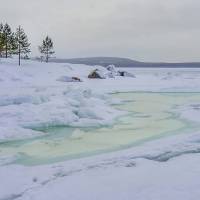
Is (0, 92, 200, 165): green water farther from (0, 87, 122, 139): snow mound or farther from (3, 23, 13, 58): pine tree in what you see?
(3, 23, 13, 58): pine tree

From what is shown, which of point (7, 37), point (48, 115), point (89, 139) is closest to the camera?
point (89, 139)

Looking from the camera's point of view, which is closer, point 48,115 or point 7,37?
point 48,115

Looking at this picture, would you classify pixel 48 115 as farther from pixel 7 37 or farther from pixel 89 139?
pixel 7 37

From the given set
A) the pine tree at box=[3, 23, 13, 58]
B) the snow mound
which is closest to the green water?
the snow mound

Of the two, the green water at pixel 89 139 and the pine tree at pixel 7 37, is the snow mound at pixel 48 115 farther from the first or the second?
the pine tree at pixel 7 37

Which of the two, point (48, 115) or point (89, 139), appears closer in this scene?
point (89, 139)

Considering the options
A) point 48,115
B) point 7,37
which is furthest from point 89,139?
point 7,37

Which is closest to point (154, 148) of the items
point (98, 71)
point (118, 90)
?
point (118, 90)

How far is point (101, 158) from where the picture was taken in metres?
9.06

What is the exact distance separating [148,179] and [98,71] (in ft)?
150

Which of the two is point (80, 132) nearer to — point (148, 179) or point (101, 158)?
point (101, 158)

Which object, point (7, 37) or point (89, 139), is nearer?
point (89, 139)

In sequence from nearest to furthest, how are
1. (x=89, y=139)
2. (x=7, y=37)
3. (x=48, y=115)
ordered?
(x=89, y=139), (x=48, y=115), (x=7, y=37)

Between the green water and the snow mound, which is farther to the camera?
the snow mound
